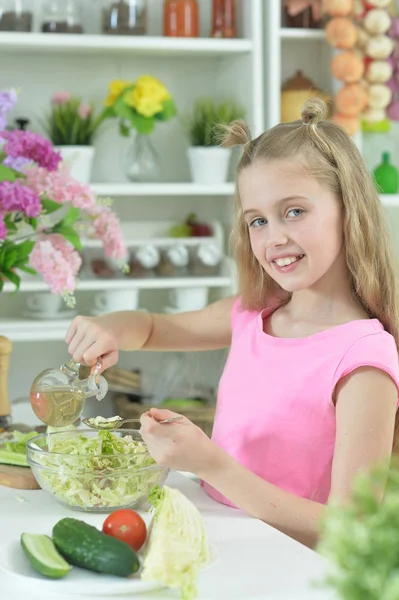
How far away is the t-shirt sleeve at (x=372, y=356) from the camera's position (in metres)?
1.27

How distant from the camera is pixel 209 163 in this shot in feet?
9.50

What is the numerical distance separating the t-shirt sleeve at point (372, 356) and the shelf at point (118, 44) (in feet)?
5.62

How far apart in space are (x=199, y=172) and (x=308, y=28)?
57 centimetres

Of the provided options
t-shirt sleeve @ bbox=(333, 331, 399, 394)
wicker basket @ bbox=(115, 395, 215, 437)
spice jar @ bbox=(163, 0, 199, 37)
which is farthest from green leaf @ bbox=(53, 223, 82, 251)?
spice jar @ bbox=(163, 0, 199, 37)

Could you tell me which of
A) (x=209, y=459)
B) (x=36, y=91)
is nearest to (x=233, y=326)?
(x=209, y=459)

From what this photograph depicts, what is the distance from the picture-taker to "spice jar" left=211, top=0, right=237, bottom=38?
291 centimetres

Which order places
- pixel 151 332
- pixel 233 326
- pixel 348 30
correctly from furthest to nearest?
pixel 348 30 < pixel 151 332 < pixel 233 326

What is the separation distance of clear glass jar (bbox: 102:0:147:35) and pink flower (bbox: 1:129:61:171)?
1.28 m

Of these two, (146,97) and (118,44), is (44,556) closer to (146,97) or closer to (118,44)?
(146,97)

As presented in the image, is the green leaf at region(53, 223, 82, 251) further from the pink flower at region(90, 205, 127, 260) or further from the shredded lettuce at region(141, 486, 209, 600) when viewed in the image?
the shredded lettuce at region(141, 486, 209, 600)

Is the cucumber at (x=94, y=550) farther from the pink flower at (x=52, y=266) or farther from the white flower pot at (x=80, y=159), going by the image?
the white flower pot at (x=80, y=159)

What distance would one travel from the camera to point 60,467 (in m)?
1.22

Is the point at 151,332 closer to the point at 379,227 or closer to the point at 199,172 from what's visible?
the point at 379,227

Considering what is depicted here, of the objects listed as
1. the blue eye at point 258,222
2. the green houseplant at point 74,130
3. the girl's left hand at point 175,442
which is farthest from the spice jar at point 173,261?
the girl's left hand at point 175,442
